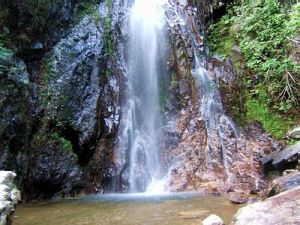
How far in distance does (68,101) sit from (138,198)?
11.1 feet

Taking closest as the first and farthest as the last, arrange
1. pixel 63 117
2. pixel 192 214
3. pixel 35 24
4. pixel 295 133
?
pixel 192 214 < pixel 63 117 < pixel 35 24 < pixel 295 133

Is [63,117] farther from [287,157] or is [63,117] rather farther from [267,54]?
[267,54]

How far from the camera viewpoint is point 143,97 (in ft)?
39.4

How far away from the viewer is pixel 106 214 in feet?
22.2

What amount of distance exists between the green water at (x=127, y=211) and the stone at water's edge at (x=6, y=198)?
1383 millimetres

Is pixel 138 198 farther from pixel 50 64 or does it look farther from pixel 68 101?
pixel 50 64

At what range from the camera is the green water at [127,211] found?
6.21 m

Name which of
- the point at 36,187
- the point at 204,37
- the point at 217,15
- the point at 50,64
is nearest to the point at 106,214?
the point at 36,187

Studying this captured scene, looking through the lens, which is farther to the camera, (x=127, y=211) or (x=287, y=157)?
(x=287, y=157)

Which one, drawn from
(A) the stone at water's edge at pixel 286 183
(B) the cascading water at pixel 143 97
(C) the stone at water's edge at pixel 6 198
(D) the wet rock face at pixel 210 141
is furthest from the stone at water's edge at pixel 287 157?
(C) the stone at water's edge at pixel 6 198

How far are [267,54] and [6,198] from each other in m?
10.6

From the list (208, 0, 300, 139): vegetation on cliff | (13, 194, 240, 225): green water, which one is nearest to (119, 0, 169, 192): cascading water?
(13, 194, 240, 225): green water

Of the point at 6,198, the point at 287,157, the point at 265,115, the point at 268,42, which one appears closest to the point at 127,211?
the point at 6,198

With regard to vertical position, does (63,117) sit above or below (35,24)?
below
